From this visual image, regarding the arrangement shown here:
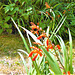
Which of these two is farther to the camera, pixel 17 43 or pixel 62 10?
pixel 62 10

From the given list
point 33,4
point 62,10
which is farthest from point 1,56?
point 62,10

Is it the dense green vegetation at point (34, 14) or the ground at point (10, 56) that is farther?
the dense green vegetation at point (34, 14)

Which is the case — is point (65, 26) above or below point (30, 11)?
below

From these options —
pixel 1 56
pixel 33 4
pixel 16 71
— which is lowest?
pixel 16 71

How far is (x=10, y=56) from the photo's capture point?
2.31 m

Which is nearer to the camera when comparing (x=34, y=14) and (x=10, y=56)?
(x=10, y=56)

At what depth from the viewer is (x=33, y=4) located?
297cm

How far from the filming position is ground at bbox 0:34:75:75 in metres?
1.92

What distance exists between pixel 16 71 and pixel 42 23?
1212 mm

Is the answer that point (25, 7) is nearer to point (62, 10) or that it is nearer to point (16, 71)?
point (62, 10)

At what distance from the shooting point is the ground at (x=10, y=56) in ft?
6.29

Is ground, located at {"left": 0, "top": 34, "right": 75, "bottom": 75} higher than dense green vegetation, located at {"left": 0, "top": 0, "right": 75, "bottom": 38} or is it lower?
lower

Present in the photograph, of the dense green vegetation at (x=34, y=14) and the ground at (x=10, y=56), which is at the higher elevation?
the dense green vegetation at (x=34, y=14)

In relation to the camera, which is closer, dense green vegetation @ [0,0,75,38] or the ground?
the ground
